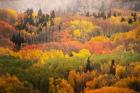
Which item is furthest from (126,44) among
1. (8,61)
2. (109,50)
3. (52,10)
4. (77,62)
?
(8,61)

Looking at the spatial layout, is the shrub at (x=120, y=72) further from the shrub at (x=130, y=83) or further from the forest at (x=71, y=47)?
the shrub at (x=130, y=83)

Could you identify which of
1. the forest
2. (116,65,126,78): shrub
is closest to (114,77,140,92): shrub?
the forest

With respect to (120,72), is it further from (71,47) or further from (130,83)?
(71,47)

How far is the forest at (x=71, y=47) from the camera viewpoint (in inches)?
573

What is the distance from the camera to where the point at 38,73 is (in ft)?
48.4

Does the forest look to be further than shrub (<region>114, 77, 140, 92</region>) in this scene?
Yes

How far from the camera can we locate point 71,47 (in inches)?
595

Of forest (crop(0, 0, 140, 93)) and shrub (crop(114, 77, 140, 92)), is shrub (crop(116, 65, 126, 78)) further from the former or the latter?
shrub (crop(114, 77, 140, 92))

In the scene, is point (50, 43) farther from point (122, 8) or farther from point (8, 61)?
point (122, 8)

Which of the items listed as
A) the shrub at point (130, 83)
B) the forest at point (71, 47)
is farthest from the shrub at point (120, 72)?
the shrub at point (130, 83)

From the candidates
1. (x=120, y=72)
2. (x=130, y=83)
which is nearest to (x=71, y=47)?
(x=120, y=72)

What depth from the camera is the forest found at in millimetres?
14562

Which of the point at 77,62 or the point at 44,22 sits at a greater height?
the point at 44,22

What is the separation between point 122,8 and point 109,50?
1.50 meters
